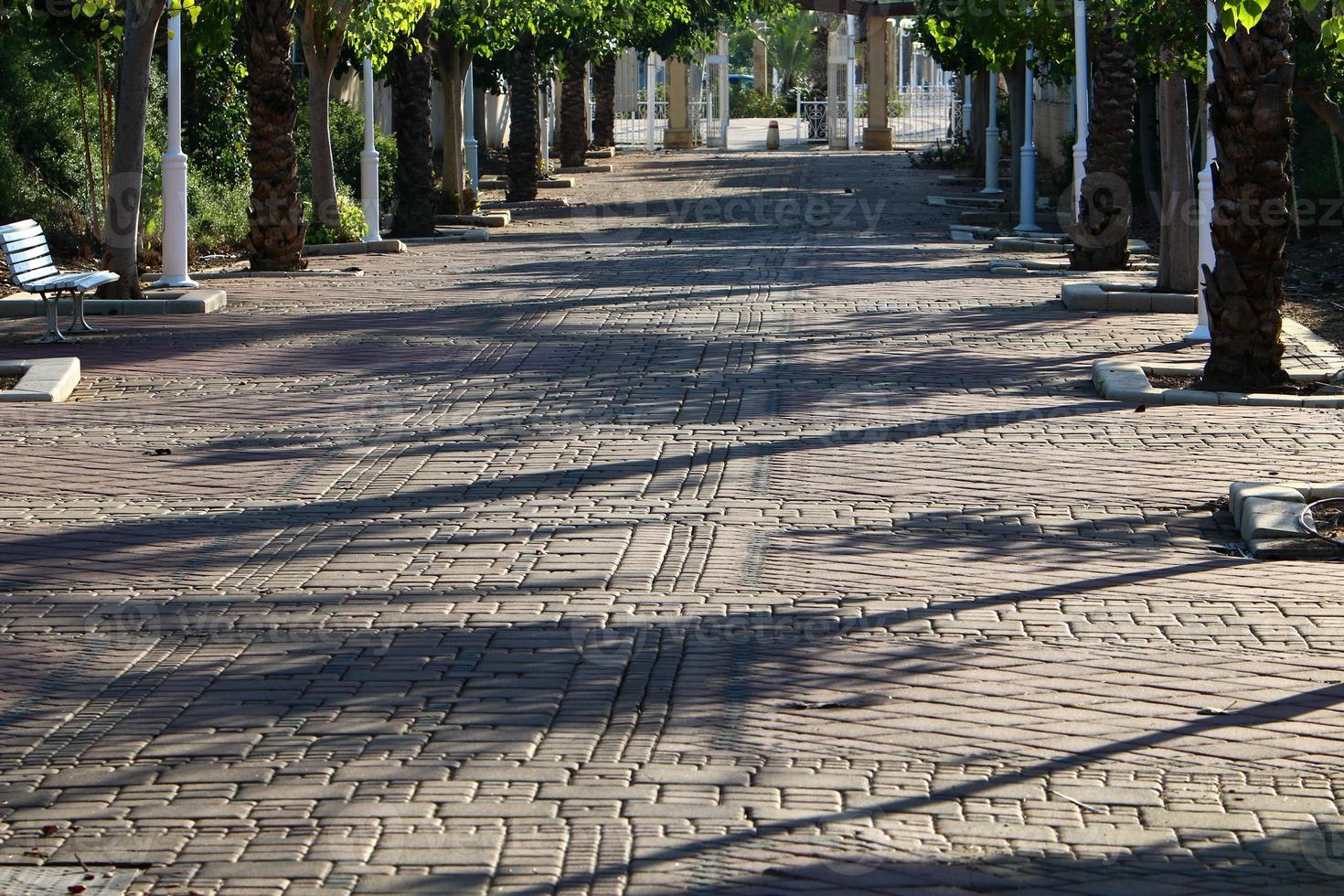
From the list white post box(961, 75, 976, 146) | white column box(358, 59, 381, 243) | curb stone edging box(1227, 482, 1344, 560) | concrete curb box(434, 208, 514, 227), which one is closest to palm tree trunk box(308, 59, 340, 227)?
white column box(358, 59, 381, 243)

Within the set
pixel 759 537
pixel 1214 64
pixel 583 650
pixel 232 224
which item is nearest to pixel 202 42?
pixel 232 224

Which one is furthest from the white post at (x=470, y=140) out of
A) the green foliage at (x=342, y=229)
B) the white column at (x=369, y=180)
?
the white column at (x=369, y=180)

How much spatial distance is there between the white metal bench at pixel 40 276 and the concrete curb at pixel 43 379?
46.0 inches

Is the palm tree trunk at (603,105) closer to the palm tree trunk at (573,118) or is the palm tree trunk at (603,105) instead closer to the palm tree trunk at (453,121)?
the palm tree trunk at (573,118)

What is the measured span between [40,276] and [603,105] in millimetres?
33524

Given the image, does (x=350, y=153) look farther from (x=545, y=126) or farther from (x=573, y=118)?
(x=545, y=126)

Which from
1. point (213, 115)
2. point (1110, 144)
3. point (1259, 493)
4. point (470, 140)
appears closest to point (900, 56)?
point (470, 140)

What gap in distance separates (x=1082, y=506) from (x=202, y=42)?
14632 mm

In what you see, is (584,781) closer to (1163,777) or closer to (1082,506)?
(1163,777)

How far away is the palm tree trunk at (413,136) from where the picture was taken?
22953 millimetres

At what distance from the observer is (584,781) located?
4863 millimetres

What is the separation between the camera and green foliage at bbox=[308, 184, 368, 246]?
21.7 m

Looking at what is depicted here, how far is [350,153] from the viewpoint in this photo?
2669 cm

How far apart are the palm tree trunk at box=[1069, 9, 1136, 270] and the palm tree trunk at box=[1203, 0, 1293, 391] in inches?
278
